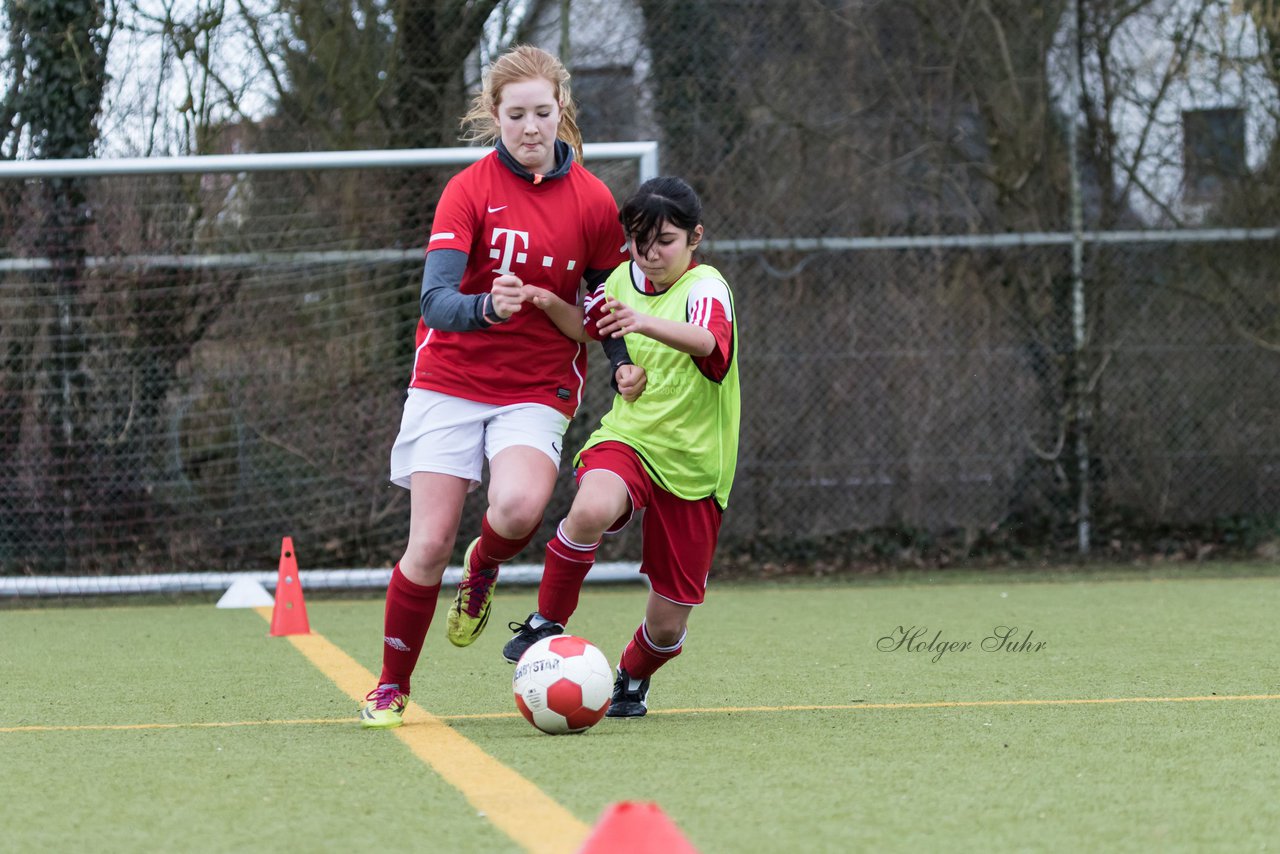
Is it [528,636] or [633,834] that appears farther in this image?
[528,636]

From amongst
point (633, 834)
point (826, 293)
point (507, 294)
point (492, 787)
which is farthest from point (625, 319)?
point (826, 293)

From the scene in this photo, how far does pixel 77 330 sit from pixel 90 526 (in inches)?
42.1

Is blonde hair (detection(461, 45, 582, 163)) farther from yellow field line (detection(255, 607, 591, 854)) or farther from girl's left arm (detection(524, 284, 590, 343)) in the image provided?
yellow field line (detection(255, 607, 591, 854))

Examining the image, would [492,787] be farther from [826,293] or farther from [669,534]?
[826,293]

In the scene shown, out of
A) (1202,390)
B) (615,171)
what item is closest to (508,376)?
(615,171)

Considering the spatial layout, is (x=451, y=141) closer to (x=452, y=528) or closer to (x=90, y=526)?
(x=90, y=526)

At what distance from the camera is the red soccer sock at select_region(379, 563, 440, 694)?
3.96 meters

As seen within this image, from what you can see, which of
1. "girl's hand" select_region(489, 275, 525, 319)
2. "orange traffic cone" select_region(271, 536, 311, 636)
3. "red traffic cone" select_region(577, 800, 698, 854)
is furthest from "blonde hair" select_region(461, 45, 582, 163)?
"orange traffic cone" select_region(271, 536, 311, 636)

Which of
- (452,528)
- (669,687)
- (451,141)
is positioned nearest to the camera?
(452,528)

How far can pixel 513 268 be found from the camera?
13.6 ft

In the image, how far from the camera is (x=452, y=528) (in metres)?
4.00

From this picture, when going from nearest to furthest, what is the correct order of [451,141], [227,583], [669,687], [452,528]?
1. [452,528]
2. [669,687]
3. [227,583]
4. [451,141]

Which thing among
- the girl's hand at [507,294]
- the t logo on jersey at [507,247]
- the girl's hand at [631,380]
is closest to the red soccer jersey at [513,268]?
the t logo on jersey at [507,247]

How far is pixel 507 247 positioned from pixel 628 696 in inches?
49.8
